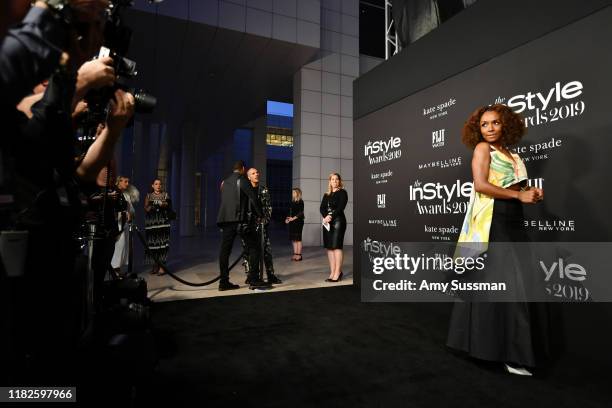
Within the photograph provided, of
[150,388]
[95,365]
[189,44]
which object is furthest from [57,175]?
[189,44]

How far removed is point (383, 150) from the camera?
14.4 ft

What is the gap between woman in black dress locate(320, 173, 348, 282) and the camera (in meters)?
4.77

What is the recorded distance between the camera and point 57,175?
1013mm

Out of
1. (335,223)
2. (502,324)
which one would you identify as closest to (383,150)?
(335,223)

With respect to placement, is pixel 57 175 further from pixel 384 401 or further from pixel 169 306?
pixel 169 306

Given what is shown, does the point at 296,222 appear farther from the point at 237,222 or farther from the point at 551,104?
the point at 551,104

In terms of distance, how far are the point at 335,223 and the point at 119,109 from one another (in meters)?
3.75

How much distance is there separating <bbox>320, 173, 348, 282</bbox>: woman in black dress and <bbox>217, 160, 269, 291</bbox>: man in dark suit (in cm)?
107

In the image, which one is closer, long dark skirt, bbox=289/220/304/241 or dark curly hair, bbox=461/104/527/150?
dark curly hair, bbox=461/104/527/150

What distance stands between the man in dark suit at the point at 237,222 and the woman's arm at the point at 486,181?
2.76m

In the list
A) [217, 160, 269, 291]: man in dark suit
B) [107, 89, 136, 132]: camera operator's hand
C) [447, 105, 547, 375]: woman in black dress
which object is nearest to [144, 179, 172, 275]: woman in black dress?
[217, 160, 269, 291]: man in dark suit

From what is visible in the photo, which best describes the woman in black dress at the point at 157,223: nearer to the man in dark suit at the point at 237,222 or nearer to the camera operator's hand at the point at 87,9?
the man in dark suit at the point at 237,222

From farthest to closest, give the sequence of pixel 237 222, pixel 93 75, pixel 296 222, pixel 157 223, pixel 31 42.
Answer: pixel 296 222 < pixel 157 223 < pixel 237 222 < pixel 93 75 < pixel 31 42

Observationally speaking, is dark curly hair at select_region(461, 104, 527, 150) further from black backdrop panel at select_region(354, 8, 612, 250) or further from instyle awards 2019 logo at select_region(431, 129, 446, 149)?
instyle awards 2019 logo at select_region(431, 129, 446, 149)
